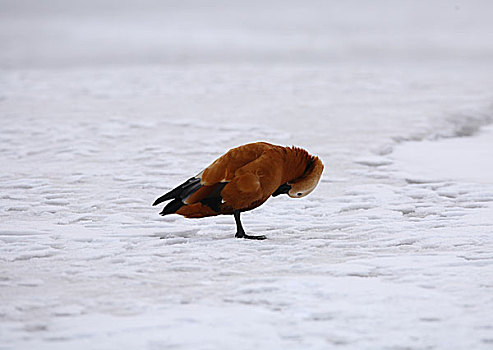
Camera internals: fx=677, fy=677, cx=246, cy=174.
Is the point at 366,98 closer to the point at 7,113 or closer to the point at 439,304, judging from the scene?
the point at 7,113

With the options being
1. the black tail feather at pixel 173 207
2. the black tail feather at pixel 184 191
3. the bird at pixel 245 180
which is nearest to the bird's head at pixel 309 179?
the bird at pixel 245 180

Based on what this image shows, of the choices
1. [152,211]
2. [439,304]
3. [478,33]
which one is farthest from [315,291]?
[478,33]

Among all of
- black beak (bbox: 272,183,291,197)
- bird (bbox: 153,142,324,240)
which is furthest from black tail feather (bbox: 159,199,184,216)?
black beak (bbox: 272,183,291,197)

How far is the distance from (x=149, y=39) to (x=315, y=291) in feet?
67.2

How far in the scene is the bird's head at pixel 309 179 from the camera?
4.16 metres

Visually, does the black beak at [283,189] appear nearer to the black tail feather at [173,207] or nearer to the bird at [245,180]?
the bird at [245,180]

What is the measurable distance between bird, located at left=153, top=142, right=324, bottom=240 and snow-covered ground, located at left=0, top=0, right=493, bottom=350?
10.4 inches

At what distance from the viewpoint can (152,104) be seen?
11570 mm

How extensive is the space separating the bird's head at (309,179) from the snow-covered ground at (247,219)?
0.36 meters

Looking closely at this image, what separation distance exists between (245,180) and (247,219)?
3.56ft

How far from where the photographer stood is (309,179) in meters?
4.17

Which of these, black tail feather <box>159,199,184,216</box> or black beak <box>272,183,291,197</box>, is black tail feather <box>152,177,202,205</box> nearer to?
black tail feather <box>159,199,184,216</box>

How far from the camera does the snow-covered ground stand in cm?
293

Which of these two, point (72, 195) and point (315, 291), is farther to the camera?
point (72, 195)
